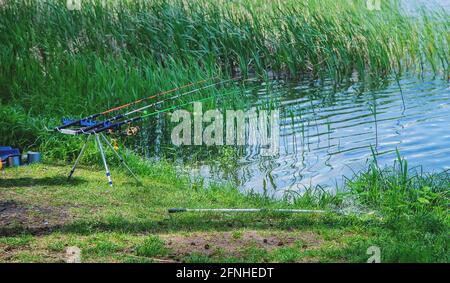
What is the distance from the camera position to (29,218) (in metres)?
6.48

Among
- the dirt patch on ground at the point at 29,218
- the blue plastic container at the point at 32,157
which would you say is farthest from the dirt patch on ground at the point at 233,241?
the blue plastic container at the point at 32,157

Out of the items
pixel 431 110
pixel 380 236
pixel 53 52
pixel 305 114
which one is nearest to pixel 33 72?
pixel 53 52

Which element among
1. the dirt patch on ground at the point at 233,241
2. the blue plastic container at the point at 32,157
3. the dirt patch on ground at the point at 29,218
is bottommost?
the dirt patch on ground at the point at 233,241

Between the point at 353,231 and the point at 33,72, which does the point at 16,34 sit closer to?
the point at 33,72

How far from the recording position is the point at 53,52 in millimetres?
11844

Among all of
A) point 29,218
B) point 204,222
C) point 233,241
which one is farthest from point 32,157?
point 233,241

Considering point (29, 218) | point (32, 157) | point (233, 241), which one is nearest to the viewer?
point (233, 241)

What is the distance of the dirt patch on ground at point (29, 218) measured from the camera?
6.15 metres

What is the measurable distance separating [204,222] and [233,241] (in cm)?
62

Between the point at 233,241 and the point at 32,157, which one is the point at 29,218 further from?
the point at 32,157

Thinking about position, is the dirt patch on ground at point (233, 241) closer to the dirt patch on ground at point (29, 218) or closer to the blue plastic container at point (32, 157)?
the dirt patch on ground at point (29, 218)

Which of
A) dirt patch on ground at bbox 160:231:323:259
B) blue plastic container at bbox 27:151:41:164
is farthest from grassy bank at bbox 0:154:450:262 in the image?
blue plastic container at bbox 27:151:41:164

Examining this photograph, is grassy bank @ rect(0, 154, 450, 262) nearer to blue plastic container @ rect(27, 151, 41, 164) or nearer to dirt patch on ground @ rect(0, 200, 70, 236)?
dirt patch on ground @ rect(0, 200, 70, 236)

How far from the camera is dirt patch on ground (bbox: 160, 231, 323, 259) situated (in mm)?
5680
